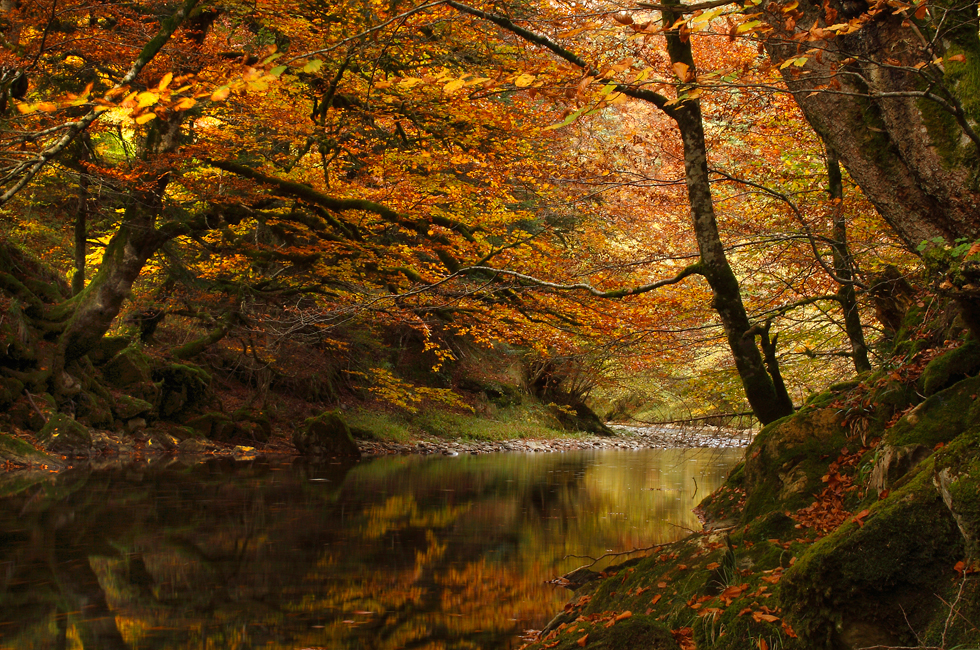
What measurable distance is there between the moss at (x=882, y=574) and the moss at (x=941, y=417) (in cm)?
76

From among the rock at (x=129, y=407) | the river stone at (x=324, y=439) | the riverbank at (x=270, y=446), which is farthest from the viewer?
the river stone at (x=324, y=439)

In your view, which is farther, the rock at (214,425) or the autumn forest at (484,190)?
the rock at (214,425)

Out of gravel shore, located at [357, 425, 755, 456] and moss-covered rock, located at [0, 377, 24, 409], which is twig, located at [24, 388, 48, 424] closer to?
moss-covered rock, located at [0, 377, 24, 409]

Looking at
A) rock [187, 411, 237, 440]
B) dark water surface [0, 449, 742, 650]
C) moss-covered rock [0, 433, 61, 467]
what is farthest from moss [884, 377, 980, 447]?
rock [187, 411, 237, 440]

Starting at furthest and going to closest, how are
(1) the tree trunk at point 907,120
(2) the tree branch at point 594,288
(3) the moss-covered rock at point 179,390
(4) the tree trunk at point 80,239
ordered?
(3) the moss-covered rock at point 179,390
(4) the tree trunk at point 80,239
(2) the tree branch at point 594,288
(1) the tree trunk at point 907,120

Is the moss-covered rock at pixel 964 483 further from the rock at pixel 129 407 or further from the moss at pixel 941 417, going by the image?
the rock at pixel 129 407

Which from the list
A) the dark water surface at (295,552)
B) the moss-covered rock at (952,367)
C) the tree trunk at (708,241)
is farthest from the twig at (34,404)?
the moss-covered rock at (952,367)

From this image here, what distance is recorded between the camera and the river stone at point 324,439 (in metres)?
16.5

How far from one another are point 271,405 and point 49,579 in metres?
13.6

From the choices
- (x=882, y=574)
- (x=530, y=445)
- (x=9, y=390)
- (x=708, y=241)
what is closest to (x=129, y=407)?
(x=9, y=390)

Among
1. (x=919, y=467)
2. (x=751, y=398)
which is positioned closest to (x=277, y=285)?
(x=751, y=398)

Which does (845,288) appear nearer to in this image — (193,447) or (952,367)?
(952,367)

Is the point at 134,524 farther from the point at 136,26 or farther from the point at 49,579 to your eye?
the point at 136,26

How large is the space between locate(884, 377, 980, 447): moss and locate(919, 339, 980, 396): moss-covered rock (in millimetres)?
142
